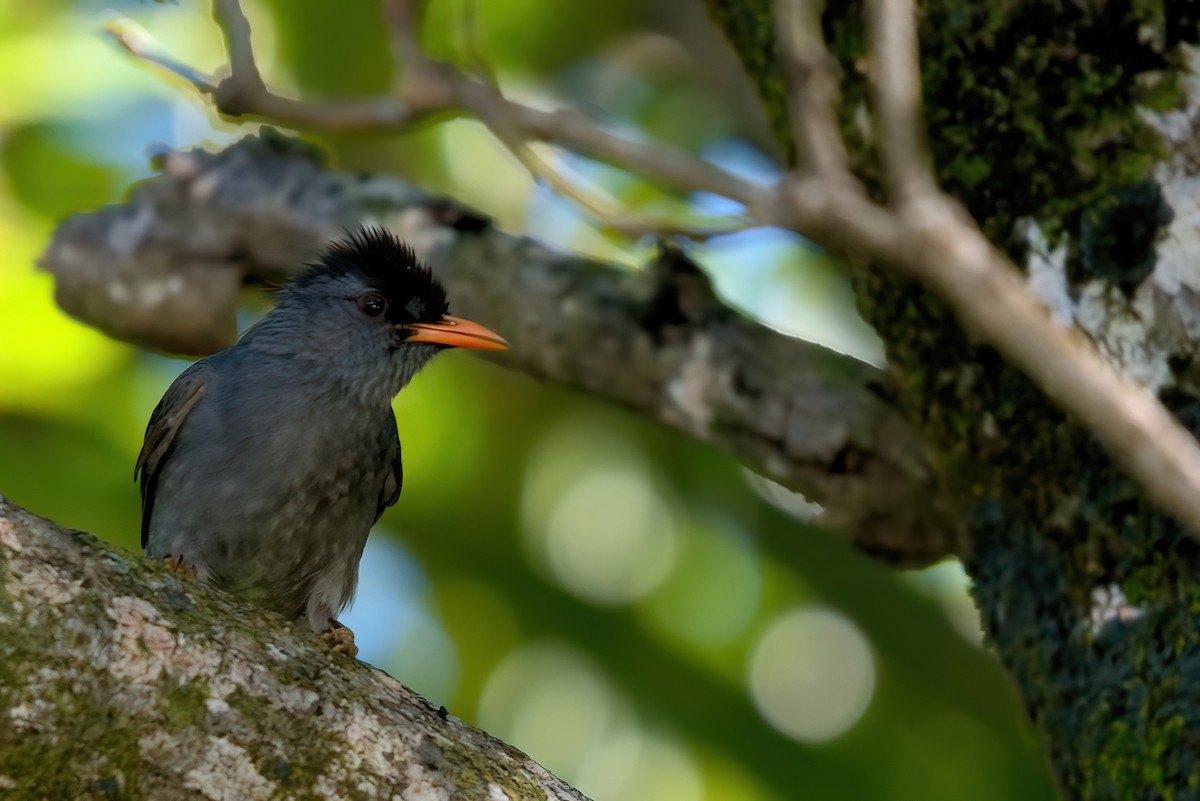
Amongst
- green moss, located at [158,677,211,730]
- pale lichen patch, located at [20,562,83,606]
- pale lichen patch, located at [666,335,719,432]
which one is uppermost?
pale lichen patch, located at [666,335,719,432]

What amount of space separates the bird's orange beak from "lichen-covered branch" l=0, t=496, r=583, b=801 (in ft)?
6.60

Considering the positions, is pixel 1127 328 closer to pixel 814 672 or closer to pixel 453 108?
pixel 453 108

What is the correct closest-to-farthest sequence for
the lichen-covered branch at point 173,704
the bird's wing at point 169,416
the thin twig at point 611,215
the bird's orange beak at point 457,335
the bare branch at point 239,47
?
the lichen-covered branch at point 173,704 < the thin twig at point 611,215 < the bare branch at point 239,47 < the bird's wing at point 169,416 < the bird's orange beak at point 457,335

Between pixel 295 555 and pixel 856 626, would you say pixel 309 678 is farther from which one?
pixel 856 626

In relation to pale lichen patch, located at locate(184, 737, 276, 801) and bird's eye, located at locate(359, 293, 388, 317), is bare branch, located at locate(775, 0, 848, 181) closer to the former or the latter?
pale lichen patch, located at locate(184, 737, 276, 801)

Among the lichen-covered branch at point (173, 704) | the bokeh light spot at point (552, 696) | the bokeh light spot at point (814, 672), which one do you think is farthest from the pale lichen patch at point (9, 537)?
the bokeh light spot at point (814, 672)

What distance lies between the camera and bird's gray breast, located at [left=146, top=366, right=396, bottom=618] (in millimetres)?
4211

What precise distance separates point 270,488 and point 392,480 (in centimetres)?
60

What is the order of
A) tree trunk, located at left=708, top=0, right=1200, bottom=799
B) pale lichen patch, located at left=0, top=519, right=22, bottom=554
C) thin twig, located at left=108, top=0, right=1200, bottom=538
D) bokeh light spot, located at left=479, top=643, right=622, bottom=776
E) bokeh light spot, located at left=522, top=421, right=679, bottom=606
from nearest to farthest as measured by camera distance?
1. thin twig, located at left=108, top=0, right=1200, bottom=538
2. pale lichen patch, located at left=0, top=519, right=22, bottom=554
3. tree trunk, located at left=708, top=0, right=1200, bottom=799
4. bokeh light spot, located at left=479, top=643, right=622, bottom=776
5. bokeh light spot, located at left=522, top=421, right=679, bottom=606

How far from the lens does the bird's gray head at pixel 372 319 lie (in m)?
4.57

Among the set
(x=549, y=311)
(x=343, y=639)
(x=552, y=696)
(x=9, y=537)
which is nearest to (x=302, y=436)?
(x=343, y=639)

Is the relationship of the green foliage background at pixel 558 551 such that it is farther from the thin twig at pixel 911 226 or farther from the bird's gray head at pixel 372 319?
the thin twig at pixel 911 226

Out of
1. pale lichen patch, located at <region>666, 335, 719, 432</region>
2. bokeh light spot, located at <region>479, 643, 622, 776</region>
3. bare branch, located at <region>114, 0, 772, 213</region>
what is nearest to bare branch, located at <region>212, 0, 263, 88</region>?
bare branch, located at <region>114, 0, 772, 213</region>

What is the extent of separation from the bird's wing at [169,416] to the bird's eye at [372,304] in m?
0.54
